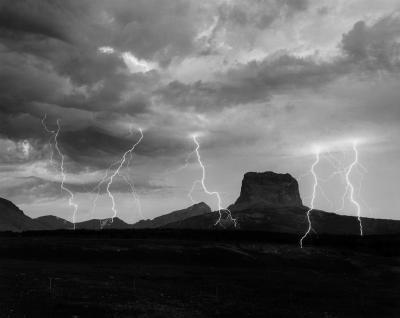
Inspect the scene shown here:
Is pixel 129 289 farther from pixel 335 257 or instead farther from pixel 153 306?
pixel 335 257

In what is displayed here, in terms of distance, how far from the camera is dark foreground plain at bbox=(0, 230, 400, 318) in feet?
97.7

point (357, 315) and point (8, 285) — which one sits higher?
point (8, 285)

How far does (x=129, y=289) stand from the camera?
36656 mm

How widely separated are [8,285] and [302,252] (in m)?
58.6

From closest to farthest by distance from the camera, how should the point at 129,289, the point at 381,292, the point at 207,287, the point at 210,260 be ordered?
the point at 129,289 → the point at 207,287 → the point at 381,292 → the point at 210,260

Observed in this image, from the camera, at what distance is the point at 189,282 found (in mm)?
45812

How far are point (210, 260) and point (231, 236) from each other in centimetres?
4051

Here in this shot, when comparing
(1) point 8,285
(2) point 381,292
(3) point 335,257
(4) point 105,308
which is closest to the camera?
(4) point 105,308

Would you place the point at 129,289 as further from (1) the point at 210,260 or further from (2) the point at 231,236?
(2) the point at 231,236

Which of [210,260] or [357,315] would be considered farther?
[210,260]

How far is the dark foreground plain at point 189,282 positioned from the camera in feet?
97.7

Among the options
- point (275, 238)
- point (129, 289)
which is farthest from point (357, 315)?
point (275, 238)

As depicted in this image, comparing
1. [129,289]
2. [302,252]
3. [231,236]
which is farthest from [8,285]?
[231,236]

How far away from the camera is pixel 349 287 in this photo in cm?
4975
